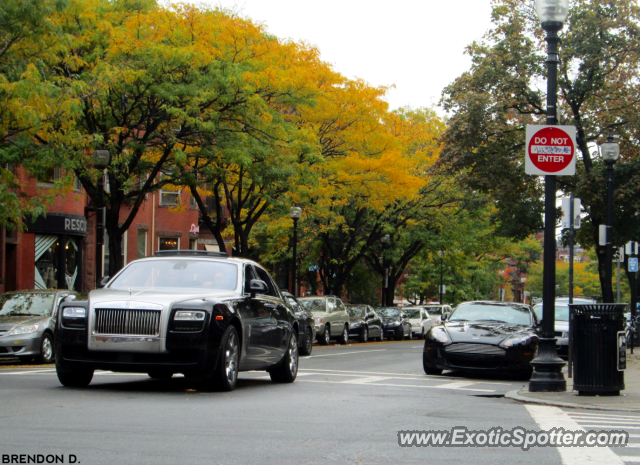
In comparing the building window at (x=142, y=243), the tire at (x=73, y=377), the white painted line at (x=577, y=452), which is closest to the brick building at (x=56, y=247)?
the building window at (x=142, y=243)

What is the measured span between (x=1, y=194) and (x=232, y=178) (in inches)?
453

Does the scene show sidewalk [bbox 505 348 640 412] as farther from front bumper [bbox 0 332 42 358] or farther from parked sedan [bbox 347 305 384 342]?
parked sedan [bbox 347 305 384 342]

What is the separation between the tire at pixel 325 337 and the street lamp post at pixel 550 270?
17.9m

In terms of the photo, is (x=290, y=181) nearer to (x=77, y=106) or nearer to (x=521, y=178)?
(x=521, y=178)

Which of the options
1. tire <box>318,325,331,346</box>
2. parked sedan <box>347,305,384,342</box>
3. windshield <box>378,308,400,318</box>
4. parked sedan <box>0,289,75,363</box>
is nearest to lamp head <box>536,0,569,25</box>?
parked sedan <box>0,289,75,363</box>

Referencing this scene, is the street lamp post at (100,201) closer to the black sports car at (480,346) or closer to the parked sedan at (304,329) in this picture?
the parked sedan at (304,329)

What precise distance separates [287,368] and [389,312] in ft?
96.6

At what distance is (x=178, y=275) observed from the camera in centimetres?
1178

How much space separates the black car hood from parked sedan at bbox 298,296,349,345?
46.2ft

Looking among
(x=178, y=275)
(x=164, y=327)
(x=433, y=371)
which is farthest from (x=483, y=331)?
(x=164, y=327)

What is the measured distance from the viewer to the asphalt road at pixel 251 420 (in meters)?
6.57

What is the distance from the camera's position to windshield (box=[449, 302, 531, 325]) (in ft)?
56.6

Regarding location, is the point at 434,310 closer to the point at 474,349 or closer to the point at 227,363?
the point at 474,349

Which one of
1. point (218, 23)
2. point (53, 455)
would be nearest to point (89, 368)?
point (53, 455)
